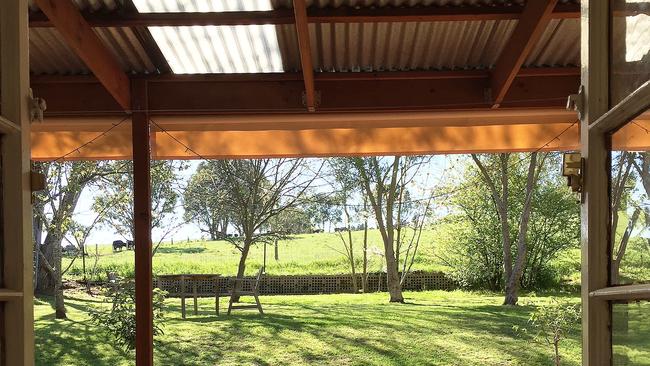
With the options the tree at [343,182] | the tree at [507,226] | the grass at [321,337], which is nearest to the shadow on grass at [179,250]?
the grass at [321,337]

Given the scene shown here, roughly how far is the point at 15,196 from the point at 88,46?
2272 millimetres

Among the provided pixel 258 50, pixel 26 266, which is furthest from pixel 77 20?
pixel 26 266

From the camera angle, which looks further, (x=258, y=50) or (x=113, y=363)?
(x=113, y=363)

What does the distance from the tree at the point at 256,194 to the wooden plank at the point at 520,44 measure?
605 cm

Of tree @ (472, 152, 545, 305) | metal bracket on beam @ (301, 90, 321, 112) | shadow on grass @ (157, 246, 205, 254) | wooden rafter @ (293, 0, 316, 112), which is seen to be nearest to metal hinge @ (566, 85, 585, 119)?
wooden rafter @ (293, 0, 316, 112)

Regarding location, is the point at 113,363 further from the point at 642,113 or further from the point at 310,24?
the point at 642,113

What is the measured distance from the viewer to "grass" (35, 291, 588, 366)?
6.59 meters

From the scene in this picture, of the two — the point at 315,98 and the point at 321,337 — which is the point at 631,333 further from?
the point at 321,337

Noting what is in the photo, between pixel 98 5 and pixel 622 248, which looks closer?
pixel 622 248

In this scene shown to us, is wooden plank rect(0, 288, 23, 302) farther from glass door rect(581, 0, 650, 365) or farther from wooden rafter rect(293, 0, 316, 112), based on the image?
wooden rafter rect(293, 0, 316, 112)

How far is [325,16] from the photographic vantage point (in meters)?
2.96

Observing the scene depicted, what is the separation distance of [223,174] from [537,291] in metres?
5.10

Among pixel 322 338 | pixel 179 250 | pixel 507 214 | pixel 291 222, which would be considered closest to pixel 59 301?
pixel 179 250

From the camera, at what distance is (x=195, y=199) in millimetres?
9258
